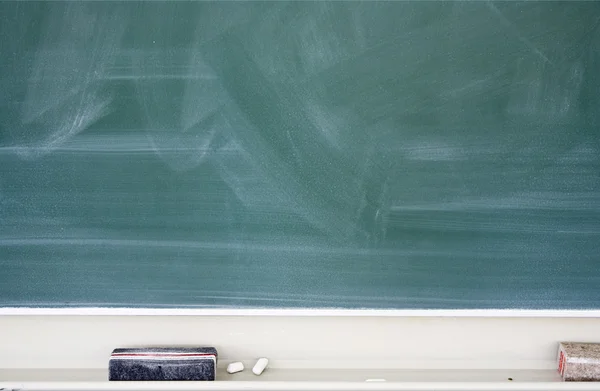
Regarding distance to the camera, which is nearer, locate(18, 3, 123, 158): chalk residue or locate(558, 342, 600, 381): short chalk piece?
locate(18, 3, 123, 158): chalk residue

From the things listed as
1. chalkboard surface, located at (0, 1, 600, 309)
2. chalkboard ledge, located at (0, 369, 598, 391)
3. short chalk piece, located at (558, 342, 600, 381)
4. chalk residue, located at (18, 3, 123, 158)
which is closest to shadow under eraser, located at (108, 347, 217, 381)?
chalkboard ledge, located at (0, 369, 598, 391)

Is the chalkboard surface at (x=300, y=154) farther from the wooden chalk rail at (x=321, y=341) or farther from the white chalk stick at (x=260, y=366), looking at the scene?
the white chalk stick at (x=260, y=366)

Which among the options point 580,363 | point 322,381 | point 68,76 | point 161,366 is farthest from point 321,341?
point 68,76

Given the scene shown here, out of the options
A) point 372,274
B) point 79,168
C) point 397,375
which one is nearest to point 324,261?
point 372,274

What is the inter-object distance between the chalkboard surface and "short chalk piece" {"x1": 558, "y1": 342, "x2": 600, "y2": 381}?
0.13 metres

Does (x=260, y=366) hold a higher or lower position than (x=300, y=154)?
lower

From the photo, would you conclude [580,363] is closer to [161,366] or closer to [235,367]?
[235,367]

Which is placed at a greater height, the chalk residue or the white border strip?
the chalk residue

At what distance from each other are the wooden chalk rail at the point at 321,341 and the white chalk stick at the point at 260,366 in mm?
16

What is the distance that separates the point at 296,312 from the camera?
1505 millimetres

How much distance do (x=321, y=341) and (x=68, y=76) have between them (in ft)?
3.12

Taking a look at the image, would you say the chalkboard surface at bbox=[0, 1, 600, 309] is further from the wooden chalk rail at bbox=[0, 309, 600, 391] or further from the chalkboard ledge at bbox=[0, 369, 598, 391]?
the chalkboard ledge at bbox=[0, 369, 598, 391]

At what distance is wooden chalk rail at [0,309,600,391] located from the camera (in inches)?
59.5

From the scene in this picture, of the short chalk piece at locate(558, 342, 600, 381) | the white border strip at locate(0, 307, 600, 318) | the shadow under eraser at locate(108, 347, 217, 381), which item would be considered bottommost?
the short chalk piece at locate(558, 342, 600, 381)
